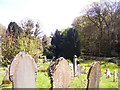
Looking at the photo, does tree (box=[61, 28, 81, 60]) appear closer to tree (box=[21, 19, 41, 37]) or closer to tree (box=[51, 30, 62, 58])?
tree (box=[51, 30, 62, 58])

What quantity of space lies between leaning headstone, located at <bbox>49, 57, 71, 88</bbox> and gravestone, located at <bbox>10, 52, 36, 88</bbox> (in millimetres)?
270

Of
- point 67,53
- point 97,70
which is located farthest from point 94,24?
point 97,70

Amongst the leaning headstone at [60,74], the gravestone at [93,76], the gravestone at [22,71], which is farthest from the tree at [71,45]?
the gravestone at [22,71]

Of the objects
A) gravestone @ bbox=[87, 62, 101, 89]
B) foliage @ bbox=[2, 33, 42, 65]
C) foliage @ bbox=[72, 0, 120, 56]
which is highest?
foliage @ bbox=[72, 0, 120, 56]

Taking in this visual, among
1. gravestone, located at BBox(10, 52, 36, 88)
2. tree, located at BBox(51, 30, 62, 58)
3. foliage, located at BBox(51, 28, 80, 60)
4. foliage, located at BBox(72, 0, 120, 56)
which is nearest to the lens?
gravestone, located at BBox(10, 52, 36, 88)

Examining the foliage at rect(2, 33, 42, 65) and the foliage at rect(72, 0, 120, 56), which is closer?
the foliage at rect(2, 33, 42, 65)

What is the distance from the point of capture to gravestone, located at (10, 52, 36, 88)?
207 cm

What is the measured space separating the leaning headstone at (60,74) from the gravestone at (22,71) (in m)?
0.27

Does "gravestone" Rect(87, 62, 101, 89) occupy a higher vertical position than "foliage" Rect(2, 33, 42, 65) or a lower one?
lower

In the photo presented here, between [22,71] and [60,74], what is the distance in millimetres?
529

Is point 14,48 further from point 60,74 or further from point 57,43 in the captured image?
point 57,43

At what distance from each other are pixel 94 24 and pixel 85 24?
2616 mm

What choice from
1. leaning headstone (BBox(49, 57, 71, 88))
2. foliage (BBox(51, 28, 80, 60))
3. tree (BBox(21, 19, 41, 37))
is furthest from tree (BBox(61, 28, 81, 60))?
leaning headstone (BBox(49, 57, 71, 88))

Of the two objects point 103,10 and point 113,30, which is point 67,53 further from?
point 103,10
